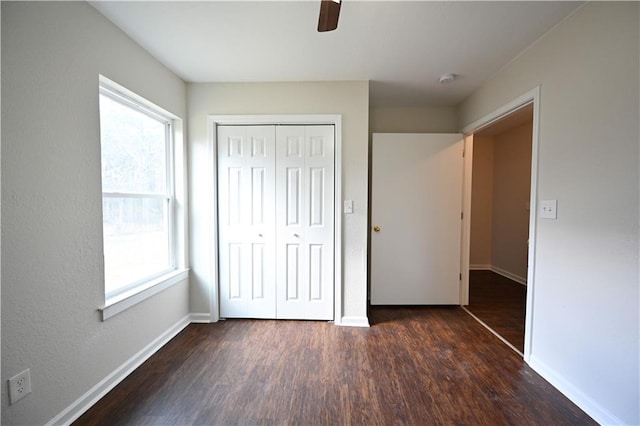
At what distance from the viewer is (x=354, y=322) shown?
2.45 meters

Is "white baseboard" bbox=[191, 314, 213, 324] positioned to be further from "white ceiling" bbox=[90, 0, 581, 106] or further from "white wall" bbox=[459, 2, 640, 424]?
"white wall" bbox=[459, 2, 640, 424]

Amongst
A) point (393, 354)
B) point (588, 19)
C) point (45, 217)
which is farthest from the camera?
point (393, 354)

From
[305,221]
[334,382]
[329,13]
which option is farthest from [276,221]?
[329,13]

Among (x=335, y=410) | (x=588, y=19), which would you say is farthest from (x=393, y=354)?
(x=588, y=19)

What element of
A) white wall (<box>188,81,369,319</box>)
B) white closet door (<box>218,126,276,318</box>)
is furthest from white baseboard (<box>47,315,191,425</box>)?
white wall (<box>188,81,369,319</box>)

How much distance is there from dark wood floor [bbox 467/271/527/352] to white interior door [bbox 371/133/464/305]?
363 mm

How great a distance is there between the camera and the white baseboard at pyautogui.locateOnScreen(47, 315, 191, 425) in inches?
53.4

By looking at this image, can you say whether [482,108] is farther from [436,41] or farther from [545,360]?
[545,360]

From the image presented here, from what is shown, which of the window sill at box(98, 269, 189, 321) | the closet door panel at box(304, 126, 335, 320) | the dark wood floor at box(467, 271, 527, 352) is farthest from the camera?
the closet door panel at box(304, 126, 335, 320)

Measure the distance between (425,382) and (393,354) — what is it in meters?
0.34

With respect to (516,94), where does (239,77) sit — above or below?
above

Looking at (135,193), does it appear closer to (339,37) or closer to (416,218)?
(339,37)

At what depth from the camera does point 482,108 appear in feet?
8.11

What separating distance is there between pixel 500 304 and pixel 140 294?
147 inches
